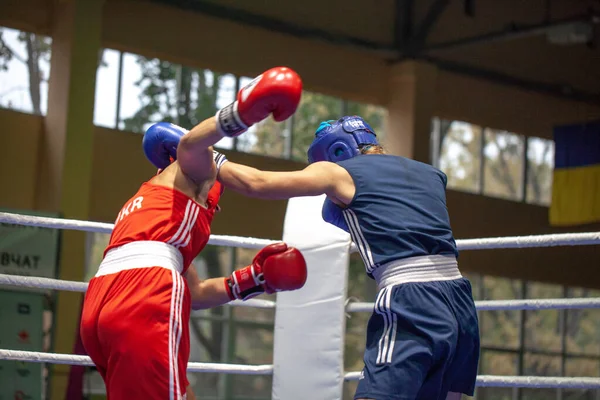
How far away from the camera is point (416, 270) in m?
2.22

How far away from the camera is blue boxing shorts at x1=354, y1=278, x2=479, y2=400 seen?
6.95 ft

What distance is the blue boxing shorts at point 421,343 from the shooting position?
83.4 inches

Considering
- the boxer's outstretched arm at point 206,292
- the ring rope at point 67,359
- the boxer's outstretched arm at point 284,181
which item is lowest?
the ring rope at point 67,359

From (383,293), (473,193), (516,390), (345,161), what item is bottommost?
(516,390)

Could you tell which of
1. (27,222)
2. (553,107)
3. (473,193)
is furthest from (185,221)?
(553,107)

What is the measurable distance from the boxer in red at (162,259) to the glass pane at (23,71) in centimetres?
648

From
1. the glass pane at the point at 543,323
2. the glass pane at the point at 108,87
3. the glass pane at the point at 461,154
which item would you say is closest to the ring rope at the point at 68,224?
the glass pane at the point at 108,87

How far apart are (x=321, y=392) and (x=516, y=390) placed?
34.2 ft

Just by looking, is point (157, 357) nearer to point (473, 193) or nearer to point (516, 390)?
point (473, 193)

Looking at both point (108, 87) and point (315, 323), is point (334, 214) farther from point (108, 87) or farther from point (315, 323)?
point (108, 87)

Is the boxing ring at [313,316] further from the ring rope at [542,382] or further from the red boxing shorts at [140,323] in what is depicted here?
the red boxing shorts at [140,323]

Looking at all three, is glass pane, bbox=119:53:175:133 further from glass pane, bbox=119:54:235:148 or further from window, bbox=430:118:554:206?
window, bbox=430:118:554:206

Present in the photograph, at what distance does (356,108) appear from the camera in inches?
505

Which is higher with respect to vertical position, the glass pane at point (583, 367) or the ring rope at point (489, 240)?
the ring rope at point (489, 240)
